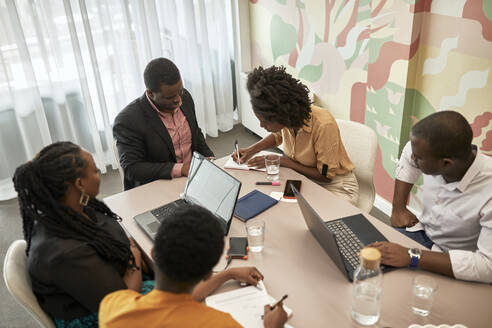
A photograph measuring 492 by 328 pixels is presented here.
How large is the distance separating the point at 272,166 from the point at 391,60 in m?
1.26

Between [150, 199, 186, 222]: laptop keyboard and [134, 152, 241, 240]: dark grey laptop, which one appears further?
[150, 199, 186, 222]: laptop keyboard

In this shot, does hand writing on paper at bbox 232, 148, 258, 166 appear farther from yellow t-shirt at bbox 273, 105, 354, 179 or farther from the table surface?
the table surface

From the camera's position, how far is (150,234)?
1.78 metres

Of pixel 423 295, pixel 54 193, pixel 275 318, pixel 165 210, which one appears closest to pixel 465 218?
pixel 423 295

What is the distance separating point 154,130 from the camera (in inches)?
93.7

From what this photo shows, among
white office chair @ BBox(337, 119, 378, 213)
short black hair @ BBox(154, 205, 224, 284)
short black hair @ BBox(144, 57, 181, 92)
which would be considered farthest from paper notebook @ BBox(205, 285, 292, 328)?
short black hair @ BBox(144, 57, 181, 92)

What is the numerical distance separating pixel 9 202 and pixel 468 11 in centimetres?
394

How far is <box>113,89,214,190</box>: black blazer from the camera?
231 cm

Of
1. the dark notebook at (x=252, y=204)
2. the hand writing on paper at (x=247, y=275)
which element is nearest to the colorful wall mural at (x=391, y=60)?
the dark notebook at (x=252, y=204)

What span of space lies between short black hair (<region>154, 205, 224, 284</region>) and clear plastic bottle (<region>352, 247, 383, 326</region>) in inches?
19.2

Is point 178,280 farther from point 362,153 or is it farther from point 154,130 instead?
point 362,153

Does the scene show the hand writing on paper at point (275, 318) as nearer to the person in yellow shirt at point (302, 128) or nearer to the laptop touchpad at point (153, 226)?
the laptop touchpad at point (153, 226)

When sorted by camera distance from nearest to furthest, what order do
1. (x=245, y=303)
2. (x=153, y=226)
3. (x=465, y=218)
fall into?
(x=245, y=303) → (x=465, y=218) → (x=153, y=226)

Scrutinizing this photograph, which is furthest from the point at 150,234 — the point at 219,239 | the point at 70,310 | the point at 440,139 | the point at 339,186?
the point at 440,139
